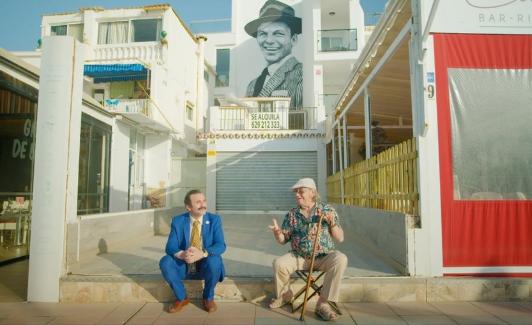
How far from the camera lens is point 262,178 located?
14.1 m

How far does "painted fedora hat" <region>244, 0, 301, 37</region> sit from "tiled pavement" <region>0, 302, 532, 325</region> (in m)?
19.5

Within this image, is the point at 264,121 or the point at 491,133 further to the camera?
the point at 264,121

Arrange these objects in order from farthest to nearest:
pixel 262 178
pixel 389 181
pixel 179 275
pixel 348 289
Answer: pixel 262 178
pixel 389 181
pixel 348 289
pixel 179 275

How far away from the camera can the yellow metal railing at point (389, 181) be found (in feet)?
14.2

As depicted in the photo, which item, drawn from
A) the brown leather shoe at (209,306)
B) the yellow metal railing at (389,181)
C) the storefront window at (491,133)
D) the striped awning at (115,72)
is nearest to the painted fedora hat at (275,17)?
the striped awning at (115,72)

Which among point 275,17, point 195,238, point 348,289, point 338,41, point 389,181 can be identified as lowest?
point 348,289

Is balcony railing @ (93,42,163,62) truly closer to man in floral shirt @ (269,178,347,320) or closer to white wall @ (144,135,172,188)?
white wall @ (144,135,172,188)

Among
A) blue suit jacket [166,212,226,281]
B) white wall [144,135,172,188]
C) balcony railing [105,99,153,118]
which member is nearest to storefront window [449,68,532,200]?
blue suit jacket [166,212,226,281]

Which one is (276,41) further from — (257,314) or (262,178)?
(257,314)

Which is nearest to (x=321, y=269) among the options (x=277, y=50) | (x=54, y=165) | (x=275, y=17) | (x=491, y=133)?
(x=491, y=133)

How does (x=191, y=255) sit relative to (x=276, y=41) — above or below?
below

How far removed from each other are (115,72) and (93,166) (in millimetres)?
A: 6092

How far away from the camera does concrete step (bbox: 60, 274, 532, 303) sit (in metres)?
3.70

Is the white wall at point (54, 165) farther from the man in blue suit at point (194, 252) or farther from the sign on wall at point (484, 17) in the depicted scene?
the sign on wall at point (484, 17)
